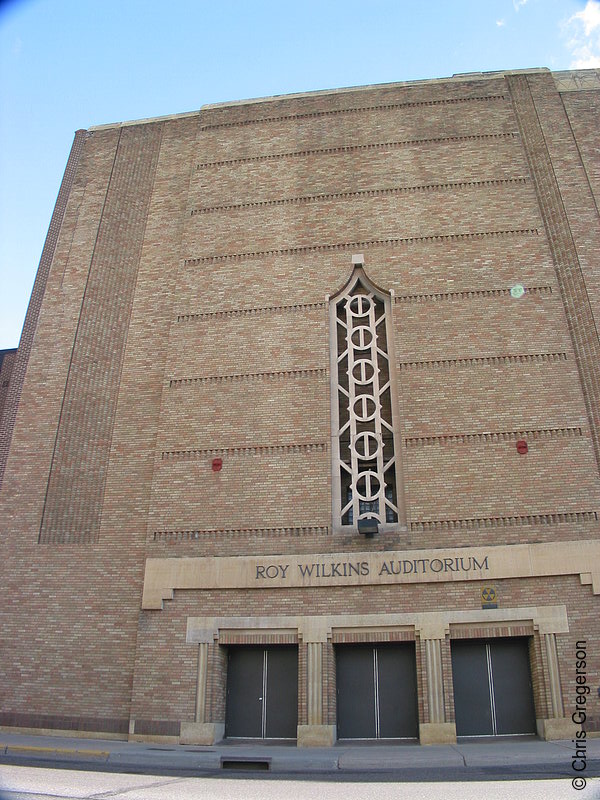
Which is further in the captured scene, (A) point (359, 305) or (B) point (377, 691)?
(A) point (359, 305)

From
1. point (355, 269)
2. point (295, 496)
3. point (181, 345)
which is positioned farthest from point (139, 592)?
point (355, 269)

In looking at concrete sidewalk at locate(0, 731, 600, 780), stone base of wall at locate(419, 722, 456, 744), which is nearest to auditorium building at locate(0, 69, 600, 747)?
stone base of wall at locate(419, 722, 456, 744)

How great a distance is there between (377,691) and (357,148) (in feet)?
46.0

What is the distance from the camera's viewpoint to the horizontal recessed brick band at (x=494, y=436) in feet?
48.6

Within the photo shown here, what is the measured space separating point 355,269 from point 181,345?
4789 mm

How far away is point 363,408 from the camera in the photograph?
624 inches

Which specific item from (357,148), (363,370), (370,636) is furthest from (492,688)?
(357,148)

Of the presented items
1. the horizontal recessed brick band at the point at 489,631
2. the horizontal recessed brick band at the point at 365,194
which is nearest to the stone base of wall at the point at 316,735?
the horizontal recessed brick band at the point at 489,631

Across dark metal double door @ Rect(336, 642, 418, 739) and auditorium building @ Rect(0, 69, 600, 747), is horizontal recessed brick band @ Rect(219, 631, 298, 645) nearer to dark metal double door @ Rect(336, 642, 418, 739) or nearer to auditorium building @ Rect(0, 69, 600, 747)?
auditorium building @ Rect(0, 69, 600, 747)

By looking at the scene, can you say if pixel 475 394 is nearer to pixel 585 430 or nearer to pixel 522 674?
pixel 585 430

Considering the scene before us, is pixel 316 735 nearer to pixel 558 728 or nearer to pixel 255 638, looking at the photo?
pixel 255 638

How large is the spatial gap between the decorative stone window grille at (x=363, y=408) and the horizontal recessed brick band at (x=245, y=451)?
0.50 m

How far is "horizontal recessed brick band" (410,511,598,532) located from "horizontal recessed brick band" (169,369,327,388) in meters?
4.26

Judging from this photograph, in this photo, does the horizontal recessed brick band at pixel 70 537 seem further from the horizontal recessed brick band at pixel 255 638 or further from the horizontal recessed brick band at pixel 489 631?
the horizontal recessed brick band at pixel 489 631
